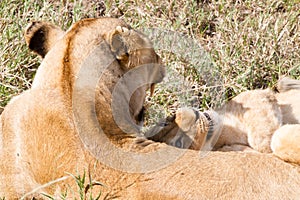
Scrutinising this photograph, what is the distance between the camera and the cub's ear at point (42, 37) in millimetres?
3883

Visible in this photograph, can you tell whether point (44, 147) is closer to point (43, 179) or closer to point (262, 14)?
point (43, 179)

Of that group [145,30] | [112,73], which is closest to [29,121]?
[112,73]

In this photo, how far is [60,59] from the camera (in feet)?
11.2

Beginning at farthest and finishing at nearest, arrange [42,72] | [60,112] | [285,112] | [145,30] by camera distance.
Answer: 1. [145,30]
2. [285,112]
3. [42,72]
4. [60,112]

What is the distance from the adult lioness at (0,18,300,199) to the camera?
3162 mm

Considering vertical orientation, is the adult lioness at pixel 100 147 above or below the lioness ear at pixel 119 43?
below

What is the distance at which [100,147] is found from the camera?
128 inches

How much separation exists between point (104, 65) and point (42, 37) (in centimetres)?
56

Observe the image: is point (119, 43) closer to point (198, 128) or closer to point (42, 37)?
point (42, 37)

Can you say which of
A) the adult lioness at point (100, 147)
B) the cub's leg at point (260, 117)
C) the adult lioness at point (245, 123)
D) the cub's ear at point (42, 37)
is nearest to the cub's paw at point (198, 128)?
the adult lioness at point (245, 123)

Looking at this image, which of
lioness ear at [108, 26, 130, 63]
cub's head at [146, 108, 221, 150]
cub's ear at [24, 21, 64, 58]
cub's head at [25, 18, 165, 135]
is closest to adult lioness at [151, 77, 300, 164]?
cub's head at [146, 108, 221, 150]

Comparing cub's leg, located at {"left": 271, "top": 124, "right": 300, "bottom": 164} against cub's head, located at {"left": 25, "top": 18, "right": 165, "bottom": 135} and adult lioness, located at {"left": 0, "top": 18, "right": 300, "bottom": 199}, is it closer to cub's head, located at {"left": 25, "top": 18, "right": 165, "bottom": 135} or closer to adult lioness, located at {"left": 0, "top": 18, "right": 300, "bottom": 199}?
adult lioness, located at {"left": 0, "top": 18, "right": 300, "bottom": 199}

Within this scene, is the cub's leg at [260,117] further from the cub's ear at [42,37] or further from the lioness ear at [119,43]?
the cub's ear at [42,37]

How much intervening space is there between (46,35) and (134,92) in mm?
653
